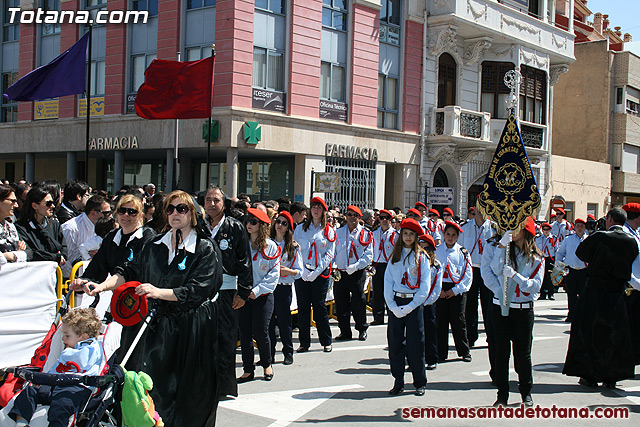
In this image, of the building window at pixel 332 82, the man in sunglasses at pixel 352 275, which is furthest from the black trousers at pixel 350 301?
the building window at pixel 332 82

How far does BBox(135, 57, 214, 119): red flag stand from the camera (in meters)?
15.5

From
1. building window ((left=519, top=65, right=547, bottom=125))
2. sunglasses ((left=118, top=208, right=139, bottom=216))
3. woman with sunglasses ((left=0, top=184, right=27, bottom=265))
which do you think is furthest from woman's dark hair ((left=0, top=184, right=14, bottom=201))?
building window ((left=519, top=65, right=547, bottom=125))

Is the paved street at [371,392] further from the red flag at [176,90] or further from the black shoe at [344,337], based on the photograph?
the red flag at [176,90]

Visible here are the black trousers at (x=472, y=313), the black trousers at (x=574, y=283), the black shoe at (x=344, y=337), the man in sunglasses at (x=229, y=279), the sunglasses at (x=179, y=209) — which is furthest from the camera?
the black trousers at (x=574, y=283)

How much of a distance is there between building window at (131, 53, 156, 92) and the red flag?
24.2ft

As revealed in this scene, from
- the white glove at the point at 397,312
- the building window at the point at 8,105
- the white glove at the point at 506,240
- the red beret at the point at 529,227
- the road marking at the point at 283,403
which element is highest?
the building window at the point at 8,105

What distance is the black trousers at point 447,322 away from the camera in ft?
30.7

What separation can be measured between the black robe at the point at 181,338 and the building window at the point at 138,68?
18563 millimetres

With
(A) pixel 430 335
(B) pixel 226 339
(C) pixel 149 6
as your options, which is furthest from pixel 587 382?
→ (C) pixel 149 6

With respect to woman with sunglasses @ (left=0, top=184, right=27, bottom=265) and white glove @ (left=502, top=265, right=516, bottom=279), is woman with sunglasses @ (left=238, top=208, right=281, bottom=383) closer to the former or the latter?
woman with sunglasses @ (left=0, top=184, right=27, bottom=265)

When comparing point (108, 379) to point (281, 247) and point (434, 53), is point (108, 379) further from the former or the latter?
point (434, 53)

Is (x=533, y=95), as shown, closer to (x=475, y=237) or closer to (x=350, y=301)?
(x=475, y=237)

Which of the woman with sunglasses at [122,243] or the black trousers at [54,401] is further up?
the woman with sunglasses at [122,243]

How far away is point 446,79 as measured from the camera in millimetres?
27297
